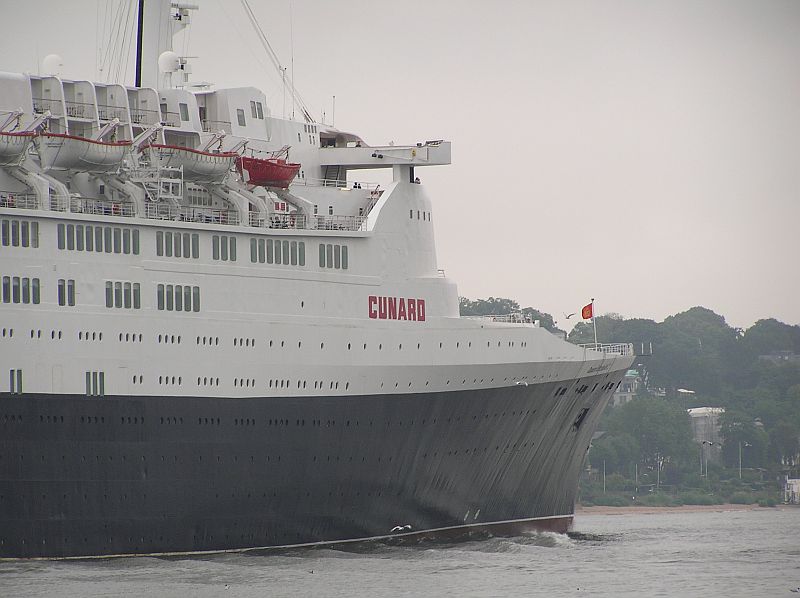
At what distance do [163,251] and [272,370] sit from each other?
4665 millimetres

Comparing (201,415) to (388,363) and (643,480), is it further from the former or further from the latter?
(643,480)

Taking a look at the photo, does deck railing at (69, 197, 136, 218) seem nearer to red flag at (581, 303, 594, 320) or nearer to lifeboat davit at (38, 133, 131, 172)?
lifeboat davit at (38, 133, 131, 172)

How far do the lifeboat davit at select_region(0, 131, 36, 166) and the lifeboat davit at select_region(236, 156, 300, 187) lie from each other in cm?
761

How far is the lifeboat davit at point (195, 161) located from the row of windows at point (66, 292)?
5.24m

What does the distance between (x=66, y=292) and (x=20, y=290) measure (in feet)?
4.33

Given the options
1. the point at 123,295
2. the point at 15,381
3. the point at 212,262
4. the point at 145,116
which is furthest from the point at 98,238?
the point at 145,116

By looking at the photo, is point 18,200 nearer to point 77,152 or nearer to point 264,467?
point 77,152

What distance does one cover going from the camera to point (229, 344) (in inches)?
1932

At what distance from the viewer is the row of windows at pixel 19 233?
45194mm

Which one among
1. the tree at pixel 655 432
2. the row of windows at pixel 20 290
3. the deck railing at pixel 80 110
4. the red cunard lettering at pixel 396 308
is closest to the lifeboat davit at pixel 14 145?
the deck railing at pixel 80 110

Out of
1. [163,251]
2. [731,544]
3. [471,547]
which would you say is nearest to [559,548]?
[471,547]

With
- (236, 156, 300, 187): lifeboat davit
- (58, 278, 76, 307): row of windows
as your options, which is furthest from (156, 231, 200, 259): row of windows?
(236, 156, 300, 187): lifeboat davit

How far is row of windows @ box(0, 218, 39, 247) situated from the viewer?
45.2m

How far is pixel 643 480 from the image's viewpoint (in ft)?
392
